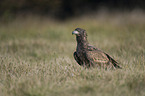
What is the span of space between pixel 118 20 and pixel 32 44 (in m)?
5.78

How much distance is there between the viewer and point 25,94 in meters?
2.78

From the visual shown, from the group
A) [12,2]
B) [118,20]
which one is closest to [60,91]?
[118,20]

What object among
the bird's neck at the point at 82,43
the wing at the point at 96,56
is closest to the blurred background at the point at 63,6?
the bird's neck at the point at 82,43

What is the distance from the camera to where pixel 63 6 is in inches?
742

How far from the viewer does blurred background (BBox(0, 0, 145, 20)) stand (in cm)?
1324

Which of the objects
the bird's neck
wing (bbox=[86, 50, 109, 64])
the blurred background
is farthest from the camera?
the blurred background

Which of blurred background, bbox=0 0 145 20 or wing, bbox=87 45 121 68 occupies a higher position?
blurred background, bbox=0 0 145 20

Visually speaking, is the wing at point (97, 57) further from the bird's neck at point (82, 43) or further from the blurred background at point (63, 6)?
the blurred background at point (63, 6)

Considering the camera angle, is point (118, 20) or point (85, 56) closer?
point (85, 56)

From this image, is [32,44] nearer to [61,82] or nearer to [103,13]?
[61,82]

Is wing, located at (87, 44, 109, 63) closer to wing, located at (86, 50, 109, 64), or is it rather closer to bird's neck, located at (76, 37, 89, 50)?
wing, located at (86, 50, 109, 64)

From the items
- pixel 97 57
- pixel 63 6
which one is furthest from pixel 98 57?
pixel 63 6

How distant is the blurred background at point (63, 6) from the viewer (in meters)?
13.2

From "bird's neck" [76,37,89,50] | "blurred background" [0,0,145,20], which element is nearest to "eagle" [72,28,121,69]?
"bird's neck" [76,37,89,50]
